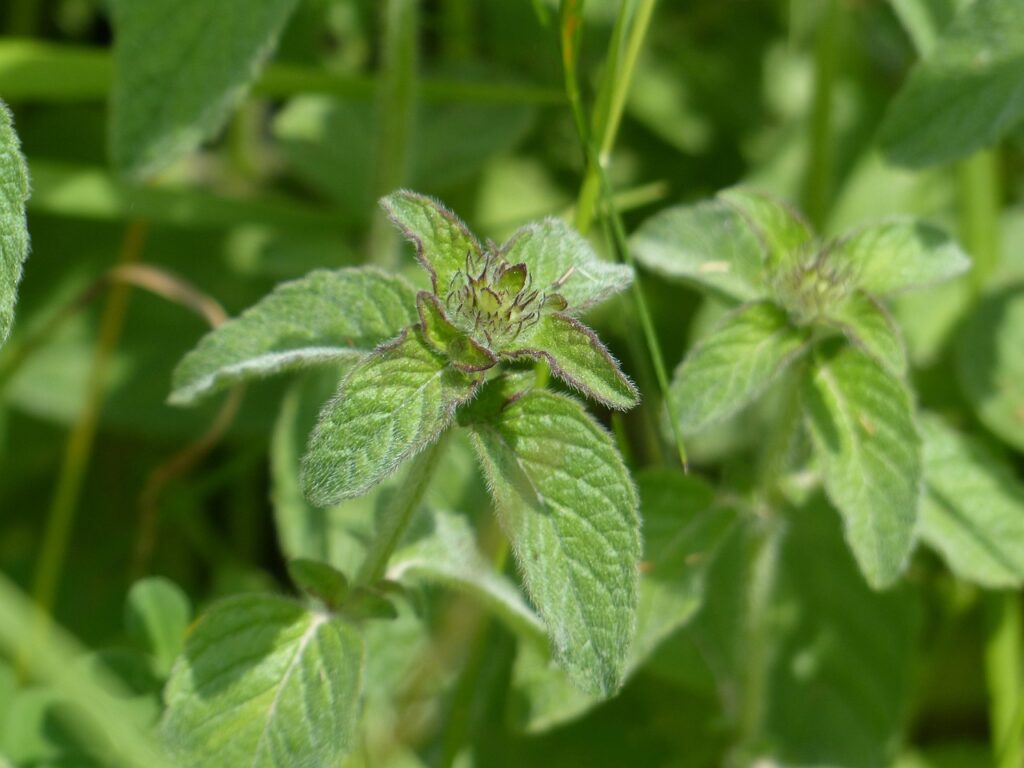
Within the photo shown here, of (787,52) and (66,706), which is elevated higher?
(787,52)

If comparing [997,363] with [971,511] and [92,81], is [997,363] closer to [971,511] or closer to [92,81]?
[971,511]

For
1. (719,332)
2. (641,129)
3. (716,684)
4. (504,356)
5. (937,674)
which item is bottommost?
(937,674)

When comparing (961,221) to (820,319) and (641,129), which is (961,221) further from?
(820,319)

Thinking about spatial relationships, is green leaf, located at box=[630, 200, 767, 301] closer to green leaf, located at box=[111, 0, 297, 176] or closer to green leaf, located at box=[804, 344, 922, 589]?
green leaf, located at box=[804, 344, 922, 589]

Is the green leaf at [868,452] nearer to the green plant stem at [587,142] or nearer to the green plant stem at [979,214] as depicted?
the green plant stem at [587,142]

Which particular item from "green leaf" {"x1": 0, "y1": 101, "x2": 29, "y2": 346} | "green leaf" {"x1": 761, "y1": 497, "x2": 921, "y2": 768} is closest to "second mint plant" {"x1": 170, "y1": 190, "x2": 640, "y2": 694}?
"green leaf" {"x1": 0, "y1": 101, "x2": 29, "y2": 346}

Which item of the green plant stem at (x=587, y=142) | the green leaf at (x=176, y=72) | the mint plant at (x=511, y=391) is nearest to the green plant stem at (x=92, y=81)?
the mint plant at (x=511, y=391)

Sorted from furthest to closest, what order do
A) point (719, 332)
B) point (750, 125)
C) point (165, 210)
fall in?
point (750, 125) → point (165, 210) → point (719, 332)

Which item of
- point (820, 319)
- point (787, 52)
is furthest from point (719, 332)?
point (787, 52)
